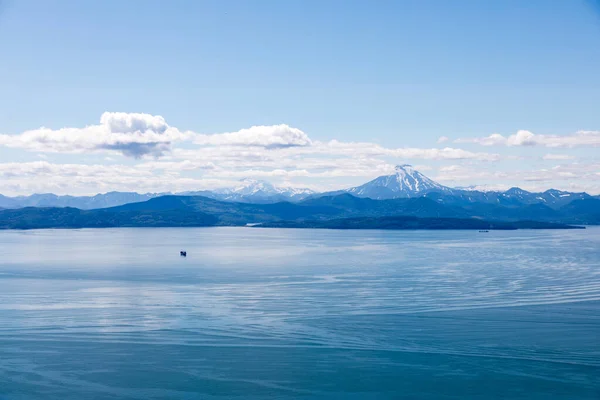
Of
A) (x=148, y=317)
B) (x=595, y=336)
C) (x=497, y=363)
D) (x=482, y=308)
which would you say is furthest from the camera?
(x=482, y=308)

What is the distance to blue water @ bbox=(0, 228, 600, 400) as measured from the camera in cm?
2588

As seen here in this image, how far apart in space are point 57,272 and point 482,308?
47130 millimetres

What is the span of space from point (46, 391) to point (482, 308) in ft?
92.7

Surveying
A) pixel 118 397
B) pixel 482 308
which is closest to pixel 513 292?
pixel 482 308

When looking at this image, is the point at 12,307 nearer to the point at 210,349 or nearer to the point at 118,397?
the point at 210,349

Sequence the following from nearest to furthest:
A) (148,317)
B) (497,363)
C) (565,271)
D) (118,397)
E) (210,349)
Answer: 1. (118,397)
2. (497,363)
3. (210,349)
4. (148,317)
5. (565,271)

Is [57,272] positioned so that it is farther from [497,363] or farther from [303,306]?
[497,363]

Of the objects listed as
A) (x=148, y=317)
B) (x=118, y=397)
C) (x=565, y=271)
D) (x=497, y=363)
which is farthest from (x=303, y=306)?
(x=565, y=271)

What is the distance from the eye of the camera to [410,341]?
3259 cm

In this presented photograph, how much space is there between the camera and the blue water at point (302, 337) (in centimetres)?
2588

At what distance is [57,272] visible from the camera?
68.6m

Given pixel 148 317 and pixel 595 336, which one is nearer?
pixel 595 336

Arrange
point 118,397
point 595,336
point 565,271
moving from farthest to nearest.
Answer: point 565,271
point 595,336
point 118,397

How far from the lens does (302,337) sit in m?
33.3
